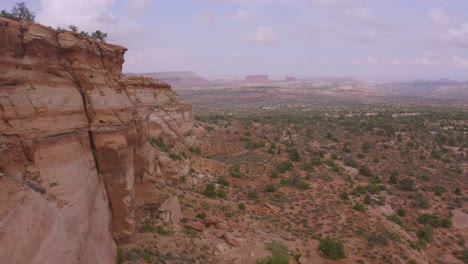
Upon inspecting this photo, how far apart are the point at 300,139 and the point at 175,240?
110 feet

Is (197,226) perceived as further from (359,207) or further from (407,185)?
(407,185)

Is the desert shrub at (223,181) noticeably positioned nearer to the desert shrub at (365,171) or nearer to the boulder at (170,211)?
the boulder at (170,211)

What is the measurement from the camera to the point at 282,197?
2648 centimetres

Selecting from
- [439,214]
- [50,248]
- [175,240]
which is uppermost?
[50,248]

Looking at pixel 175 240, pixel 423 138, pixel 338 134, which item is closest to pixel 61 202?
pixel 175 240

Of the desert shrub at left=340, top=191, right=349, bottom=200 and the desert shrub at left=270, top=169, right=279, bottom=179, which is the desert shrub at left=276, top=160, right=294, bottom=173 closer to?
the desert shrub at left=270, top=169, right=279, bottom=179

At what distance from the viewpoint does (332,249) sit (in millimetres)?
18188

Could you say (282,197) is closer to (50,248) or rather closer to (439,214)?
(439,214)

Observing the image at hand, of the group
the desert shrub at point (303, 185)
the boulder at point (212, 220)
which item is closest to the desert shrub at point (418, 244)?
the desert shrub at point (303, 185)

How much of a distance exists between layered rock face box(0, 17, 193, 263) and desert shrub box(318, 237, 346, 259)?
11.1 meters

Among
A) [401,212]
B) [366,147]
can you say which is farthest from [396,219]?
[366,147]

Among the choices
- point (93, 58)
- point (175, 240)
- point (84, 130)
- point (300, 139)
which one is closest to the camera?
point (84, 130)

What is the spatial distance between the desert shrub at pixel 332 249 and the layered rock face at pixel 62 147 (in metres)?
11.1

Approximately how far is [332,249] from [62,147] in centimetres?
1505
